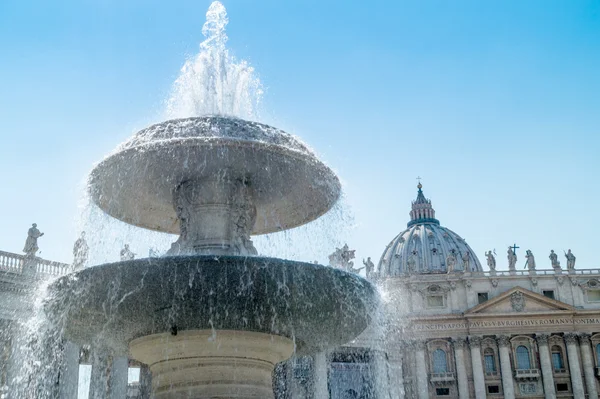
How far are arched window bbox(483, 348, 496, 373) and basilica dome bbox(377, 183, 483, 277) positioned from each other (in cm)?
3362

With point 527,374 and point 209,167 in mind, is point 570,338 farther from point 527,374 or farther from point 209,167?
point 209,167

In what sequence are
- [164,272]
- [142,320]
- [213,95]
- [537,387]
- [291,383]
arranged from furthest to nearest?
[537,387] → [291,383] → [213,95] → [142,320] → [164,272]

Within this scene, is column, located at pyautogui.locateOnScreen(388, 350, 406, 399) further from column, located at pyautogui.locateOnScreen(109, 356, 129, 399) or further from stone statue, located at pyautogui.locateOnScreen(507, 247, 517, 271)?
column, located at pyautogui.locateOnScreen(109, 356, 129, 399)

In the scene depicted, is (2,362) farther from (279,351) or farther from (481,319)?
(481,319)

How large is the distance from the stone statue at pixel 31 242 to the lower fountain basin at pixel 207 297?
18.1 meters

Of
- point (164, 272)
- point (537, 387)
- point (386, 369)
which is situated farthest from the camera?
point (537, 387)

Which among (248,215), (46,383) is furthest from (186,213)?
(46,383)

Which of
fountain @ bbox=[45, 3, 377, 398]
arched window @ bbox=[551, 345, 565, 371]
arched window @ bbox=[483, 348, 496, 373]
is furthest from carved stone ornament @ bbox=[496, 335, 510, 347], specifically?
fountain @ bbox=[45, 3, 377, 398]

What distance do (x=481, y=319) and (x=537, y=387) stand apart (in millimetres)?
6675

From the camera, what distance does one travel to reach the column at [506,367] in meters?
55.9

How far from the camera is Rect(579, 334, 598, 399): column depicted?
55.2m

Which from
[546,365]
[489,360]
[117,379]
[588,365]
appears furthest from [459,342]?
[117,379]

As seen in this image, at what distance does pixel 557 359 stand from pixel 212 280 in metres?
55.1

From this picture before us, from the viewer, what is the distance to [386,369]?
1709 inches
